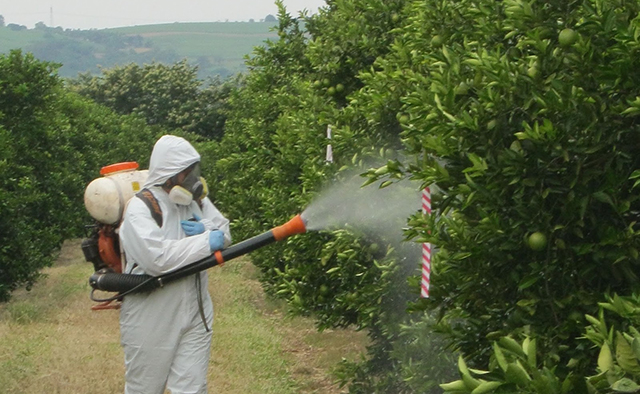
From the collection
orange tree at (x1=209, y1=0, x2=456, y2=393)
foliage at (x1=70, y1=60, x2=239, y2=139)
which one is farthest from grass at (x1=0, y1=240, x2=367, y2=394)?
foliage at (x1=70, y1=60, x2=239, y2=139)

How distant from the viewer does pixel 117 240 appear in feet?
21.6

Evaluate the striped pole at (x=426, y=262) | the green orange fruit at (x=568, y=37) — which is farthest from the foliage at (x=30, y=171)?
the green orange fruit at (x=568, y=37)

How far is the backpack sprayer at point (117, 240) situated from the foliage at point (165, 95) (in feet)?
141

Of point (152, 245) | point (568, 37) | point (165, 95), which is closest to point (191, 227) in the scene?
point (152, 245)

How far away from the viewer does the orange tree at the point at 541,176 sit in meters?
3.39

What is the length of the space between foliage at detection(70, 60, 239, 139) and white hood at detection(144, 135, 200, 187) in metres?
43.3

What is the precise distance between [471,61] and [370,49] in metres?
5.39

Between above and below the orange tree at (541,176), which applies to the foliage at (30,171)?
below

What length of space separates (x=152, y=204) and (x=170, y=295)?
563 mm

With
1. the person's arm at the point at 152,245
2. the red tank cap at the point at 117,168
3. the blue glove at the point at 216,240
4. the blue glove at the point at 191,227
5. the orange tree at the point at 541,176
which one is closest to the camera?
the orange tree at the point at 541,176

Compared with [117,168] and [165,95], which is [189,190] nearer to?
[117,168]

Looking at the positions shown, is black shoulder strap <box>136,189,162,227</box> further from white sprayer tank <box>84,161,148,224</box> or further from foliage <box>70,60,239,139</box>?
foliage <box>70,60,239,139</box>

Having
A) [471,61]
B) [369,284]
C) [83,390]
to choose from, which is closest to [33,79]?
[83,390]

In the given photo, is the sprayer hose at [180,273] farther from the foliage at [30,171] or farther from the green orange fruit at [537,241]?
the foliage at [30,171]
